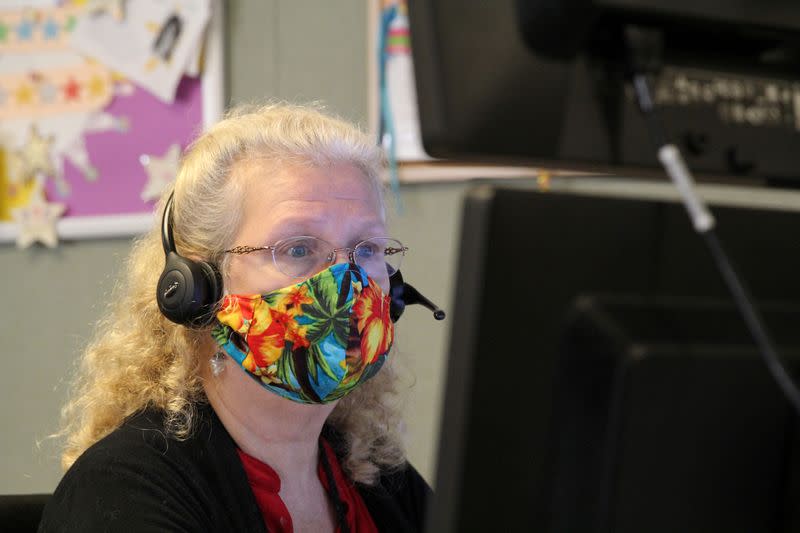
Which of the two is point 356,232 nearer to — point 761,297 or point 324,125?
point 324,125

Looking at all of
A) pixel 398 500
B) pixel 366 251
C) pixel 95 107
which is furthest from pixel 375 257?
pixel 95 107

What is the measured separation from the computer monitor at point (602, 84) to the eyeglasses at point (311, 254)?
65cm

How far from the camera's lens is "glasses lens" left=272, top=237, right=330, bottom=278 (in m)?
1.08

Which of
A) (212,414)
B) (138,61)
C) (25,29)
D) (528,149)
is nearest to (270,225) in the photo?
(212,414)

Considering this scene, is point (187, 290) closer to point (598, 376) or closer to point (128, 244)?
point (598, 376)

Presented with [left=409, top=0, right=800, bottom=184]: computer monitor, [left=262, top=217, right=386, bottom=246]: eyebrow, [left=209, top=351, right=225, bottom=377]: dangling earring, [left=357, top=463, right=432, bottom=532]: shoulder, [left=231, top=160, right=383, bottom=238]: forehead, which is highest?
[left=409, top=0, right=800, bottom=184]: computer monitor

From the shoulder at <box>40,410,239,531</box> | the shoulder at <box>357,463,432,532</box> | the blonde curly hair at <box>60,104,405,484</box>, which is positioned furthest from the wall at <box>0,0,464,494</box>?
the shoulder at <box>40,410,239,531</box>

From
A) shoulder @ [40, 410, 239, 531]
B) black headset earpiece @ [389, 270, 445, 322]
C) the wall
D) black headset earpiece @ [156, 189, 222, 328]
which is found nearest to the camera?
shoulder @ [40, 410, 239, 531]

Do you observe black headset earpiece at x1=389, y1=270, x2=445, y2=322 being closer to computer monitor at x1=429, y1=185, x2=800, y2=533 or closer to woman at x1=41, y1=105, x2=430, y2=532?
woman at x1=41, y1=105, x2=430, y2=532

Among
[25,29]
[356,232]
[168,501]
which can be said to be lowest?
[168,501]

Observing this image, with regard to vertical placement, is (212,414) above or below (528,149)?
below

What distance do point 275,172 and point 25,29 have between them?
4.53 ft

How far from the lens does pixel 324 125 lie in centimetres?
120

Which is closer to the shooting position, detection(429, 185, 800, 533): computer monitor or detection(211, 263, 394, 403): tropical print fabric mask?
detection(429, 185, 800, 533): computer monitor
